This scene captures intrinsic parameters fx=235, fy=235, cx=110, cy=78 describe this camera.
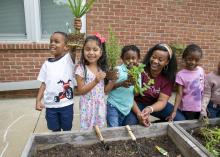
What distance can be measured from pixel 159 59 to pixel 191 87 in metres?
0.54

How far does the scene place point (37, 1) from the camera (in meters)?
4.73

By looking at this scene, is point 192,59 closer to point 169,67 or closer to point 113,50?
point 169,67

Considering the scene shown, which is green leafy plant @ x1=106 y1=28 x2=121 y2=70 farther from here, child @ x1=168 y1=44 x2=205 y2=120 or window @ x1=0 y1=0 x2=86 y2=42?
window @ x1=0 y1=0 x2=86 y2=42

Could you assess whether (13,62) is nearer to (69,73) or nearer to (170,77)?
(69,73)

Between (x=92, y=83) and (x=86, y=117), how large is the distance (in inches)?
15.7

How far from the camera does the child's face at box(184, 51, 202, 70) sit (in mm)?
2563

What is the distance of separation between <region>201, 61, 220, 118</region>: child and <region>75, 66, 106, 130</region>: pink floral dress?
3.76ft

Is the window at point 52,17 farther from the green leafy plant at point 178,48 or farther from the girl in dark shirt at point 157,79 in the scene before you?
the girl in dark shirt at point 157,79

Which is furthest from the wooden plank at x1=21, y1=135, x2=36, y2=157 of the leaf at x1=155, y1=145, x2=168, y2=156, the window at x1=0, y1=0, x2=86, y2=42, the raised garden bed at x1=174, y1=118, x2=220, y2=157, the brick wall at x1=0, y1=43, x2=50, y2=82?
the window at x1=0, y1=0, x2=86, y2=42

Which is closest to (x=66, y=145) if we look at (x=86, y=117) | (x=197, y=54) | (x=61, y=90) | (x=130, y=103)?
(x=86, y=117)

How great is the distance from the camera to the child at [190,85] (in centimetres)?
264

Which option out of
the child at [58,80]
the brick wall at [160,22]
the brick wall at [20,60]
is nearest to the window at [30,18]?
the brick wall at [20,60]

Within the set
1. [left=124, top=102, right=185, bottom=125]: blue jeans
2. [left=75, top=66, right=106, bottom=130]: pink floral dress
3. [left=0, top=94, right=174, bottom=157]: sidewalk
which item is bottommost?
A: [left=0, top=94, right=174, bottom=157]: sidewalk

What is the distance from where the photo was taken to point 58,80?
2461mm
